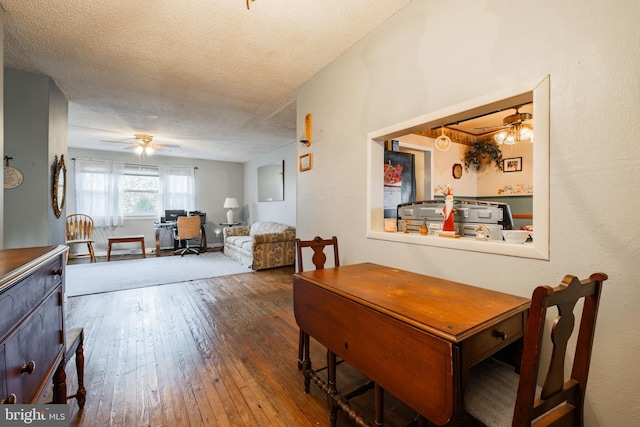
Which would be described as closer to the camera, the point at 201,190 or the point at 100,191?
the point at 100,191

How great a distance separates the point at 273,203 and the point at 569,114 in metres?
5.71

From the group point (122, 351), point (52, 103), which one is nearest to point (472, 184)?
point (122, 351)

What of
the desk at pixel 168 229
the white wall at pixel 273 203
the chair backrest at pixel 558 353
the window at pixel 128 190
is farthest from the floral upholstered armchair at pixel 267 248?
the chair backrest at pixel 558 353

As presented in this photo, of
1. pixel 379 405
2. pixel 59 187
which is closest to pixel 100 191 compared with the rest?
pixel 59 187

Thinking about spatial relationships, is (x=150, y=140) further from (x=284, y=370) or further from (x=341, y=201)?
(x=284, y=370)

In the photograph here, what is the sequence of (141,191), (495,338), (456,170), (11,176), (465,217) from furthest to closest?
(141,191)
(456,170)
(11,176)
(465,217)
(495,338)

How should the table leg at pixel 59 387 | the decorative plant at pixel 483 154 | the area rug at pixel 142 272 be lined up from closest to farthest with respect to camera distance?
the table leg at pixel 59 387
the area rug at pixel 142 272
the decorative plant at pixel 483 154

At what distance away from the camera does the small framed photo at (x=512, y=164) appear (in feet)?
14.3

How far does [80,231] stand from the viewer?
5617 mm

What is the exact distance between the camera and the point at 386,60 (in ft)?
6.31

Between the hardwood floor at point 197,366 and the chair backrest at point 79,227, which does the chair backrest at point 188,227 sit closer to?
the chair backrest at point 79,227

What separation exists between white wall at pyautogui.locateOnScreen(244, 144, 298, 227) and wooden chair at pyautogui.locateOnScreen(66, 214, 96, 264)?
345 centimetres

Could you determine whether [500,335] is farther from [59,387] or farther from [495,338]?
[59,387]

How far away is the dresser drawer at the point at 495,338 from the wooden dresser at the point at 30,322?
52.6 inches
